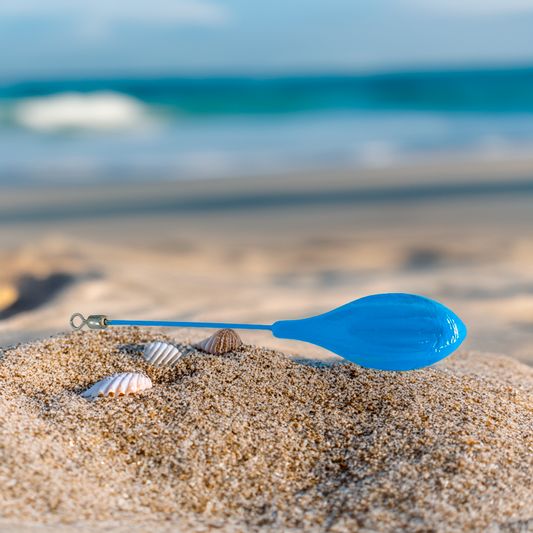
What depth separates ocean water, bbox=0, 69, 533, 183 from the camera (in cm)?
725

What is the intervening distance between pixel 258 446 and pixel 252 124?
36.9 ft

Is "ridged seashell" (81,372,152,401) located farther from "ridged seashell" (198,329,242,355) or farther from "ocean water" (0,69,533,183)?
"ocean water" (0,69,533,183)

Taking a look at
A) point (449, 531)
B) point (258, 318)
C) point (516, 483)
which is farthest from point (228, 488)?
point (258, 318)

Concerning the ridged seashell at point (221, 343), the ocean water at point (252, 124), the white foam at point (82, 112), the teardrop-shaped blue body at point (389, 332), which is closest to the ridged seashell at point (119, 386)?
the ridged seashell at point (221, 343)

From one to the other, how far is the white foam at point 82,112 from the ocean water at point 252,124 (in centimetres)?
3

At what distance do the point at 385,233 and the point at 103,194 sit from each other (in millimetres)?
2837

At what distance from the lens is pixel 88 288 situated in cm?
263

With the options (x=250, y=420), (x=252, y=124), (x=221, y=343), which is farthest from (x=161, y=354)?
(x=252, y=124)

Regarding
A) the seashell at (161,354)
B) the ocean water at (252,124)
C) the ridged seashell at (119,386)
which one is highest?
the ocean water at (252,124)

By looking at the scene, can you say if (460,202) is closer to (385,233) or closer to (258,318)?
(385,233)

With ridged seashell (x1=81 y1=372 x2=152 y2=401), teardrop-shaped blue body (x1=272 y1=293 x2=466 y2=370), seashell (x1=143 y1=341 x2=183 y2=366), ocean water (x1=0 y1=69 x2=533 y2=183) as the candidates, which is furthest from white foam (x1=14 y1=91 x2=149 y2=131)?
teardrop-shaped blue body (x1=272 y1=293 x2=466 y2=370)

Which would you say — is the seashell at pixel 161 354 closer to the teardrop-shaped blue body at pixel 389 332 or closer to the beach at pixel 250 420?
the beach at pixel 250 420

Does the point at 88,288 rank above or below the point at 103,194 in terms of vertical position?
below

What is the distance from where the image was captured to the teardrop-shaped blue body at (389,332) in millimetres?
1371
